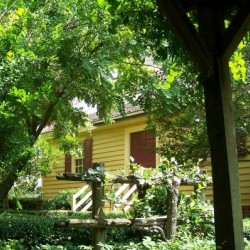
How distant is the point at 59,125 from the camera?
12086 mm

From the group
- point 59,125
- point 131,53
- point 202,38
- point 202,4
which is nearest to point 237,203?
point 202,38

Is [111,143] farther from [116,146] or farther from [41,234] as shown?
[41,234]

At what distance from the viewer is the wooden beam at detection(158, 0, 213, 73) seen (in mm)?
3219

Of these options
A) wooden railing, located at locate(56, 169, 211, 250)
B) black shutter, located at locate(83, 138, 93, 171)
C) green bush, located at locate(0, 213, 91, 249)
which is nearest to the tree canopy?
green bush, located at locate(0, 213, 91, 249)

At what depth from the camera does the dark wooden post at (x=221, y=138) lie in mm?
2996

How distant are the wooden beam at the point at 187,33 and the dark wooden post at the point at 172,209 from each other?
11.0 ft

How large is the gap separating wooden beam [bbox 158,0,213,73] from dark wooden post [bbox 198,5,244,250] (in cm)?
7

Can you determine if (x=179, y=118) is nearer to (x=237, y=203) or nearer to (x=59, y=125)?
(x=59, y=125)

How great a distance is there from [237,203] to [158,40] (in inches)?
70.2

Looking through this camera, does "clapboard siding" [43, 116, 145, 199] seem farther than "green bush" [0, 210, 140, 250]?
Yes

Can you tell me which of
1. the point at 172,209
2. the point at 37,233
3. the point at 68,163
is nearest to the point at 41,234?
the point at 37,233

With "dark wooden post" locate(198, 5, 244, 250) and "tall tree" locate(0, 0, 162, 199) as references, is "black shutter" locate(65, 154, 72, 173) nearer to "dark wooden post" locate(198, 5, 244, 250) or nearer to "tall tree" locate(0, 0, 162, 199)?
"tall tree" locate(0, 0, 162, 199)

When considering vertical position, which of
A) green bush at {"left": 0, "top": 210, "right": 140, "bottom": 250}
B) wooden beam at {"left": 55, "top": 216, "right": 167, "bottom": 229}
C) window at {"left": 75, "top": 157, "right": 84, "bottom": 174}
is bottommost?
green bush at {"left": 0, "top": 210, "right": 140, "bottom": 250}

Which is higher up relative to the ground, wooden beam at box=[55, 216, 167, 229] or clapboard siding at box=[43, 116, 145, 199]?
clapboard siding at box=[43, 116, 145, 199]
